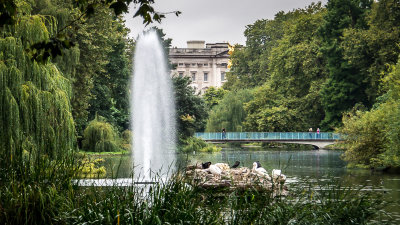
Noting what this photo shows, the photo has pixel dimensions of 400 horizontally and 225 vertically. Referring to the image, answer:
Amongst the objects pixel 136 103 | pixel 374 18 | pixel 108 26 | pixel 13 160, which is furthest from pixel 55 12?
pixel 374 18

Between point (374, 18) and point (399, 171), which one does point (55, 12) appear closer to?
point (399, 171)

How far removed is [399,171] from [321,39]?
2421 centimetres

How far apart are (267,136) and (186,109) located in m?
9.30

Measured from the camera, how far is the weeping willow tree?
1502 cm

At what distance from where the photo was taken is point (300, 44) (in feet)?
182

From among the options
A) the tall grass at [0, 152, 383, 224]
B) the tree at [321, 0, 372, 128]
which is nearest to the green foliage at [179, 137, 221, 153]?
the tree at [321, 0, 372, 128]

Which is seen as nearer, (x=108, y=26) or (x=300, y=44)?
(x=108, y=26)

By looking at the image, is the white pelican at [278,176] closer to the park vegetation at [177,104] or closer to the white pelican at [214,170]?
the park vegetation at [177,104]

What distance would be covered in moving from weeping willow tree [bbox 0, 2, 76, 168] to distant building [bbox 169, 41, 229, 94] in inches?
3712

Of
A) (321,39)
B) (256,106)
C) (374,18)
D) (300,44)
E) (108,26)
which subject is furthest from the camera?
(256,106)

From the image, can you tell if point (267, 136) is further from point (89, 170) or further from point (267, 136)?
point (89, 170)

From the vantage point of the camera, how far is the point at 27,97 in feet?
51.5

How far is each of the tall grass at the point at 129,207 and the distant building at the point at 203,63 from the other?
102616mm

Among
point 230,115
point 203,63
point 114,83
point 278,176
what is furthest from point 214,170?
point 203,63
